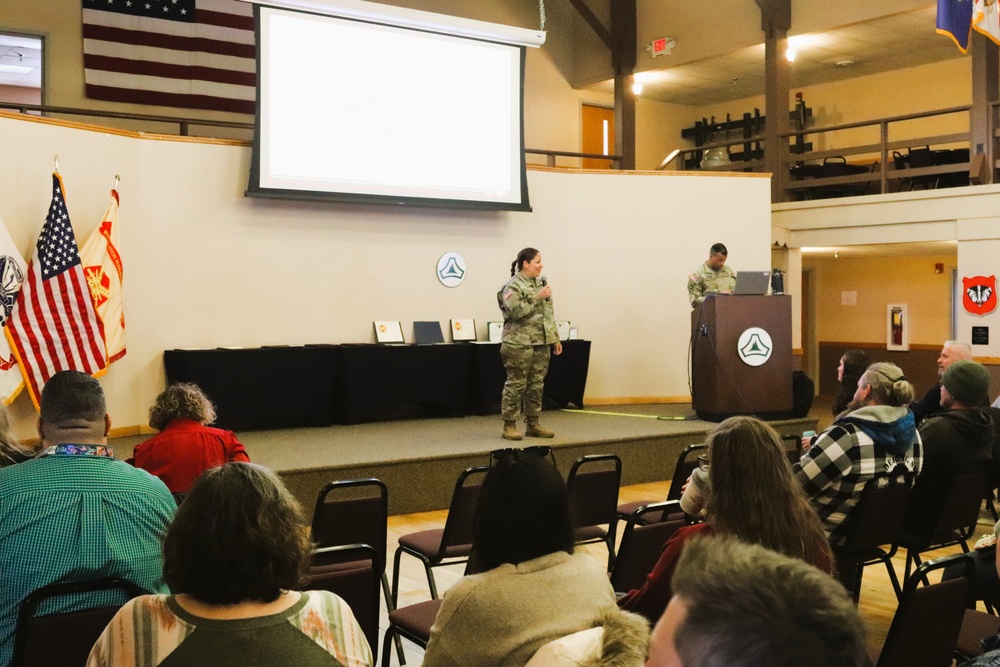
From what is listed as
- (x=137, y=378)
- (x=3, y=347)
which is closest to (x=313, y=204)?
(x=137, y=378)

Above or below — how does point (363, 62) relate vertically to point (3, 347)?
above

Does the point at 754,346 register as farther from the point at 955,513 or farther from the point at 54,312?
the point at 54,312

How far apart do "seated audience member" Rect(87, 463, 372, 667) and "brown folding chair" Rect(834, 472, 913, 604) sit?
2334 millimetres

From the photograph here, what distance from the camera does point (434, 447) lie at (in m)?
6.37

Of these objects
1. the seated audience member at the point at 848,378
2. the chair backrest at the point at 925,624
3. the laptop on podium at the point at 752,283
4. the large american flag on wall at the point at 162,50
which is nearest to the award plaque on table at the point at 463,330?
the laptop on podium at the point at 752,283

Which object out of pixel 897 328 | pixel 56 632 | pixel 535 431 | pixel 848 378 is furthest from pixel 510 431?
pixel 897 328

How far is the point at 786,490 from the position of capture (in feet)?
7.95

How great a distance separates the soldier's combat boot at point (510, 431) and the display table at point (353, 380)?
1346 mm

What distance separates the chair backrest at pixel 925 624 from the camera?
2.24 m

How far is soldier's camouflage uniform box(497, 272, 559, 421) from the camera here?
21.7ft

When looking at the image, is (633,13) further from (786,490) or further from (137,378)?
(786,490)

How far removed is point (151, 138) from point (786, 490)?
6.14 meters

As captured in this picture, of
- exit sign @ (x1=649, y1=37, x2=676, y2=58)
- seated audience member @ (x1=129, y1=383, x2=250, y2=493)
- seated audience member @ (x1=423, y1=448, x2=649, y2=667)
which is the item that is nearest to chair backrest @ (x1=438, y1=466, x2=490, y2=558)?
seated audience member @ (x1=129, y1=383, x2=250, y2=493)

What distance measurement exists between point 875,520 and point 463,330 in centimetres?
533
